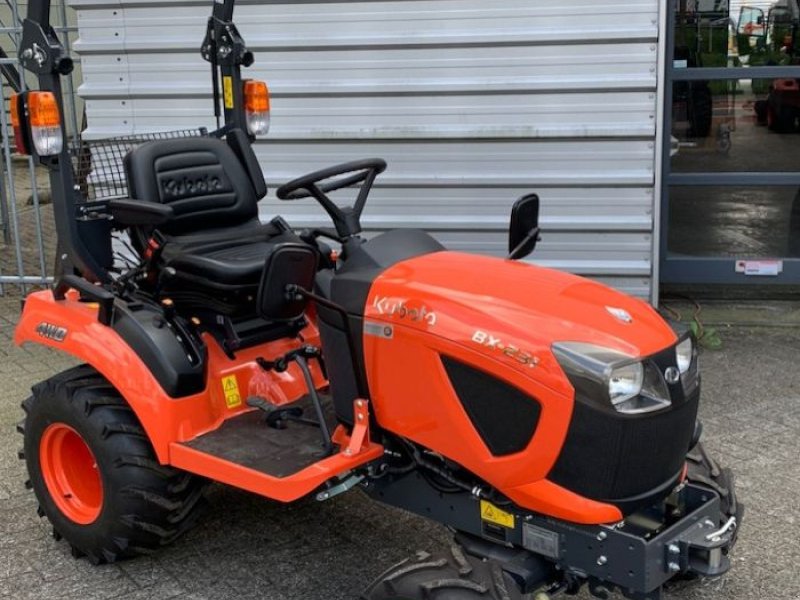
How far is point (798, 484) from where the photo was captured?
4.19 metres

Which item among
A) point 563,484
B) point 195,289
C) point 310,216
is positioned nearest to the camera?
point 563,484

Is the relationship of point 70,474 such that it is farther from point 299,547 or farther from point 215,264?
point 215,264

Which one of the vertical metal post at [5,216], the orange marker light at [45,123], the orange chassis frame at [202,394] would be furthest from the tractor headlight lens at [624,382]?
the vertical metal post at [5,216]

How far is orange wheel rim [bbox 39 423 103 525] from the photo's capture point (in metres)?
3.71

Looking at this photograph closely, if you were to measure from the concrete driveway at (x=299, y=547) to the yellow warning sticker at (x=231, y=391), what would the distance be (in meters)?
0.55

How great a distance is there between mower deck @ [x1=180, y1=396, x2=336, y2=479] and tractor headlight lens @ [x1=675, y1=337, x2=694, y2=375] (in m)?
1.10

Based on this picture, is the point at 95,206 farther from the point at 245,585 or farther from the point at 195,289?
the point at 245,585

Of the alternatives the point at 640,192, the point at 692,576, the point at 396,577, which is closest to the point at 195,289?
the point at 396,577

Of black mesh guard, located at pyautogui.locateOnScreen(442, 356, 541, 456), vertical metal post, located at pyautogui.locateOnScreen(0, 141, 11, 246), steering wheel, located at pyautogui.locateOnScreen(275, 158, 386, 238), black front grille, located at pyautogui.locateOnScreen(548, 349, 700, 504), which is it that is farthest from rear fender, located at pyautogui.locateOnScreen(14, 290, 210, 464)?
vertical metal post, located at pyautogui.locateOnScreen(0, 141, 11, 246)

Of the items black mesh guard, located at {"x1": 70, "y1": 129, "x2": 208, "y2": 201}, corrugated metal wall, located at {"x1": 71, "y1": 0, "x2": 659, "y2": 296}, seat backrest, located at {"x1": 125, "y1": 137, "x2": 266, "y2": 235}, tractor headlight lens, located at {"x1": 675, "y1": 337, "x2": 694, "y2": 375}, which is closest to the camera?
tractor headlight lens, located at {"x1": 675, "y1": 337, "x2": 694, "y2": 375}

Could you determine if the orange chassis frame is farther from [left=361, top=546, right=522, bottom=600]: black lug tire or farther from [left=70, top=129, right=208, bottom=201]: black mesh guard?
[left=70, top=129, right=208, bottom=201]: black mesh guard

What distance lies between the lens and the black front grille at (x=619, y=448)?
8.88ft

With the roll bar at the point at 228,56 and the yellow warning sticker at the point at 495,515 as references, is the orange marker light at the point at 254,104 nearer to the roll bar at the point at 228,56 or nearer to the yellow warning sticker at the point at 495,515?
the roll bar at the point at 228,56

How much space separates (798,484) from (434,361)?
6.77 feet
